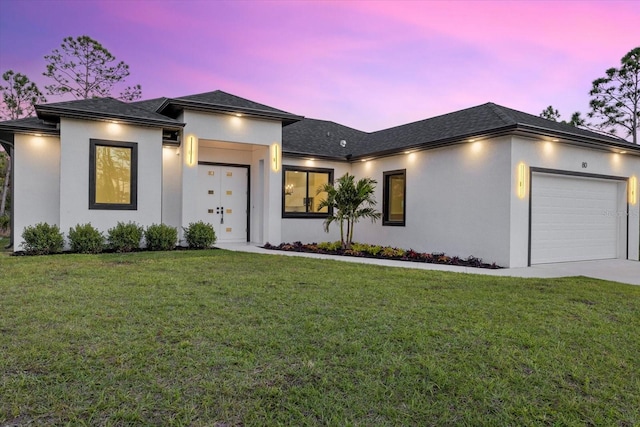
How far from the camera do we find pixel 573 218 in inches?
403

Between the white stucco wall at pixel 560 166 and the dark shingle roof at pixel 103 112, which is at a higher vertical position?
the dark shingle roof at pixel 103 112

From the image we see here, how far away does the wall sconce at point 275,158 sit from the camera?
11.9 meters

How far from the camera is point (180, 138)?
1092cm

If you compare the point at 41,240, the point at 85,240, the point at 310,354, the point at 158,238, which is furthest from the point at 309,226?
the point at 310,354

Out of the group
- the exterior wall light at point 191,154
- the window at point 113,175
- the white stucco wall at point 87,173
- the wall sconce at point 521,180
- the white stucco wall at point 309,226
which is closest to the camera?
the wall sconce at point 521,180

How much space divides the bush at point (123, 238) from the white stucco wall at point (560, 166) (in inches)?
356

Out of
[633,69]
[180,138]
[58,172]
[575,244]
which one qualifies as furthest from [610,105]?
[58,172]

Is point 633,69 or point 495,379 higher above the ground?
point 633,69

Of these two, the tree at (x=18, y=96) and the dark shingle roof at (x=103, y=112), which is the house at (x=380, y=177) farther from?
the tree at (x=18, y=96)

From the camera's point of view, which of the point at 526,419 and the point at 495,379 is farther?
the point at 495,379

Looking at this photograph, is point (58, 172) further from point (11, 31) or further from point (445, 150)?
point (445, 150)

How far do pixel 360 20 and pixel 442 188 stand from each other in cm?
621

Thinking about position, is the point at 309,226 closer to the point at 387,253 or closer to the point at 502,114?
the point at 387,253

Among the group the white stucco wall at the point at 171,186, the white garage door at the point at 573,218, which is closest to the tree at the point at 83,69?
the white stucco wall at the point at 171,186
